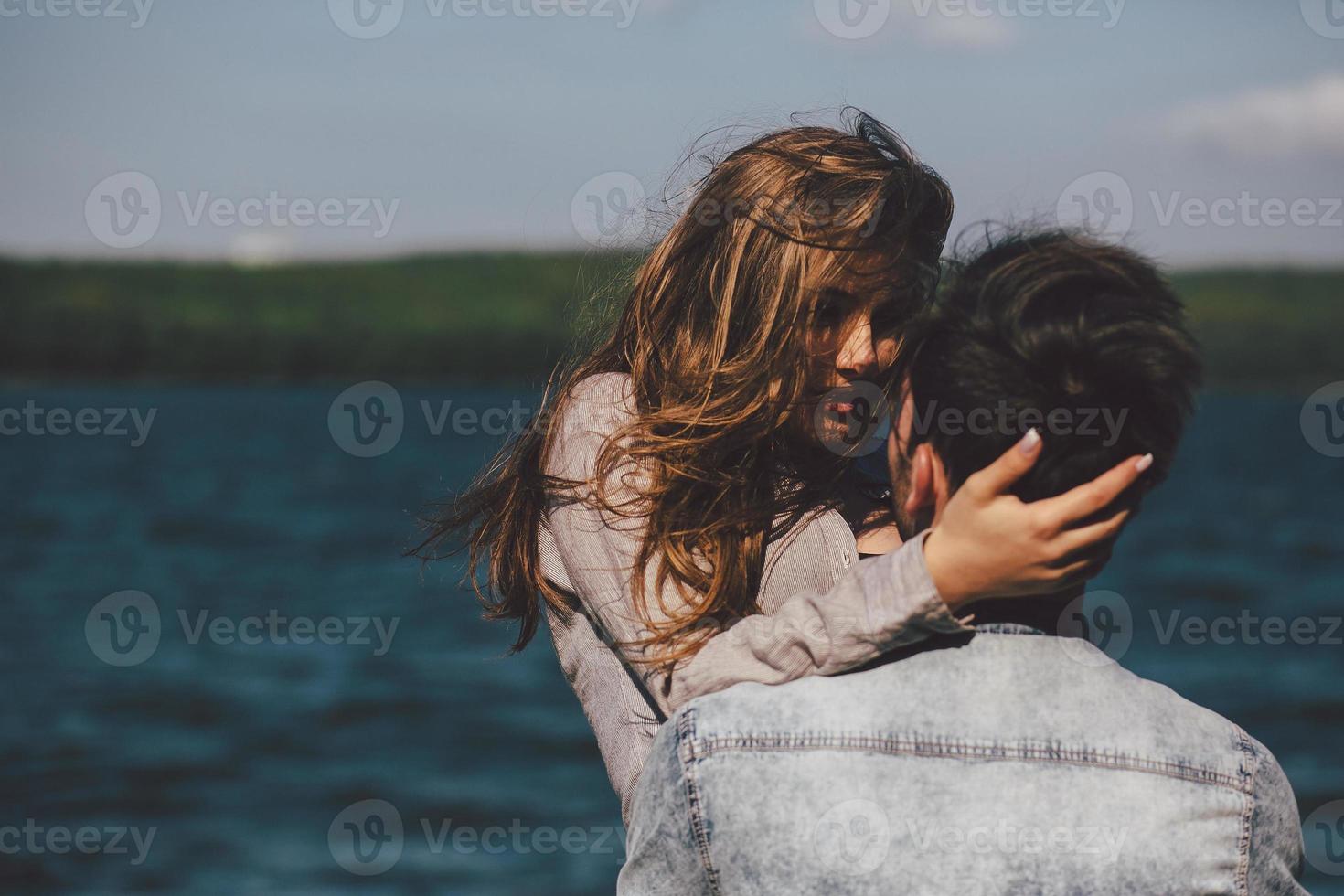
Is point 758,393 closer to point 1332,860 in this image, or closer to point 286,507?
point 1332,860


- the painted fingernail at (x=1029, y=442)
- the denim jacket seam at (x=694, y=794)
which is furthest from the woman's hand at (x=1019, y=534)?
the denim jacket seam at (x=694, y=794)

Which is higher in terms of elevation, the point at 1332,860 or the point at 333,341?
the point at 333,341

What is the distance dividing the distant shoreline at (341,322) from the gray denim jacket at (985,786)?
267 ft

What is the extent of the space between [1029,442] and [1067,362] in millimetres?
103

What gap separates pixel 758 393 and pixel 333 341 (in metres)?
88.5

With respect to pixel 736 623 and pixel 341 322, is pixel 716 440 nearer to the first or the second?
pixel 736 623

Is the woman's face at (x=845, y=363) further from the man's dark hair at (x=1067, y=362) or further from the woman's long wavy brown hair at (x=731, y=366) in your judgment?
the man's dark hair at (x=1067, y=362)

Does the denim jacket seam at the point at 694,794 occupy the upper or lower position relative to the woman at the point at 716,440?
lower

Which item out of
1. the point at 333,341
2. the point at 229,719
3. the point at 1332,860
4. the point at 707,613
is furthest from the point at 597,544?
the point at 333,341

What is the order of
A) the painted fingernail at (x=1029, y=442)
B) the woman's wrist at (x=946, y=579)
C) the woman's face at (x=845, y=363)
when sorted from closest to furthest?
the painted fingernail at (x=1029, y=442) → the woman's wrist at (x=946, y=579) → the woman's face at (x=845, y=363)

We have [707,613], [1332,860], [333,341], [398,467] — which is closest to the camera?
[707,613]

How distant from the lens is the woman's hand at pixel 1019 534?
1.54 metres

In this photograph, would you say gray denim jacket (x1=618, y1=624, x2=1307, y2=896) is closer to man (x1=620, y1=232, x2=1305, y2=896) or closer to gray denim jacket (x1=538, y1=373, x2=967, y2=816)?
man (x1=620, y1=232, x2=1305, y2=896)

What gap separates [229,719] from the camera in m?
14.3
